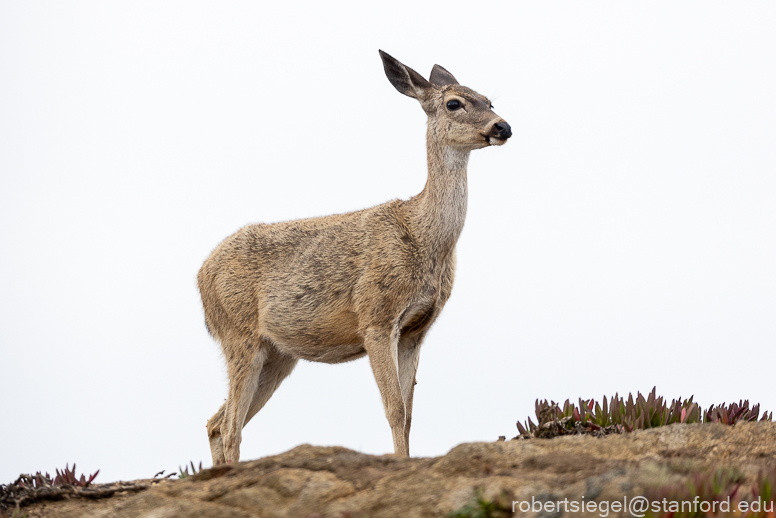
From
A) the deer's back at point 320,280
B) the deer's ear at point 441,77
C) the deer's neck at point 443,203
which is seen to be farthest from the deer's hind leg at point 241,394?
the deer's ear at point 441,77

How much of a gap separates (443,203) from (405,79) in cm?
161

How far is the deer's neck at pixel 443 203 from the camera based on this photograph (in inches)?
364

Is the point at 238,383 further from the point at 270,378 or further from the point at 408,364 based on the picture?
the point at 408,364

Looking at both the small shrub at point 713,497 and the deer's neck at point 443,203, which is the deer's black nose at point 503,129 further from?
the small shrub at point 713,497

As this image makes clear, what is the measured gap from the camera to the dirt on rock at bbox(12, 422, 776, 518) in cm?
515

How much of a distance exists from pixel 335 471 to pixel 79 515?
2.95m

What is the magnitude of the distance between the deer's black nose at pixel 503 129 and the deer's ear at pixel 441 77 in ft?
5.69

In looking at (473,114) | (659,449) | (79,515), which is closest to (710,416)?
(659,449)

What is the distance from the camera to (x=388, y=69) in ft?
32.3

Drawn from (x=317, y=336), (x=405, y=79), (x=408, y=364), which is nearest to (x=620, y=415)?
(x=408, y=364)

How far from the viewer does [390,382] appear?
875cm

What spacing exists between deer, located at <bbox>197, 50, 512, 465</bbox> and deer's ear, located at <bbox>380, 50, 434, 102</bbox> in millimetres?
13

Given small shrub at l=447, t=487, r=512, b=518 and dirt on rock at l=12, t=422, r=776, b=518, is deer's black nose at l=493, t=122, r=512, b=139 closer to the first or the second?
dirt on rock at l=12, t=422, r=776, b=518

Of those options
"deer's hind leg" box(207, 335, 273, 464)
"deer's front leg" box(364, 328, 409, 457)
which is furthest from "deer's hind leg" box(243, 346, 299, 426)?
"deer's front leg" box(364, 328, 409, 457)
